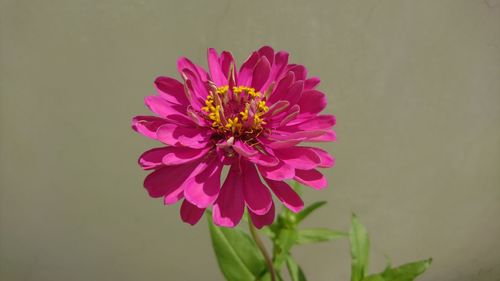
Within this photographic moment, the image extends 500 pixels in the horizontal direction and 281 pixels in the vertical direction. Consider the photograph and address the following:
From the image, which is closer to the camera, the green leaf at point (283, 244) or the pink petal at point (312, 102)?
the pink petal at point (312, 102)

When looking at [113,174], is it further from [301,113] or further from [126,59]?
[301,113]

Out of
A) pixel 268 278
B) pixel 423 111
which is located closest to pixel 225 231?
pixel 268 278

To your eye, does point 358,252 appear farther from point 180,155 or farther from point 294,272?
point 180,155

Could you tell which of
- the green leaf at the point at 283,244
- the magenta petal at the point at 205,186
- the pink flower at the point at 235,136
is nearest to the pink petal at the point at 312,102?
the pink flower at the point at 235,136

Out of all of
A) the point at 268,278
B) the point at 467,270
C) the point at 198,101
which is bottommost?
the point at 467,270

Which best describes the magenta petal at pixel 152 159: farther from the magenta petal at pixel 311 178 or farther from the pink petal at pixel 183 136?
the magenta petal at pixel 311 178

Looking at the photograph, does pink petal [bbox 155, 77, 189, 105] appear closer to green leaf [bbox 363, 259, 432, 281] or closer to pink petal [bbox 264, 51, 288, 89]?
pink petal [bbox 264, 51, 288, 89]

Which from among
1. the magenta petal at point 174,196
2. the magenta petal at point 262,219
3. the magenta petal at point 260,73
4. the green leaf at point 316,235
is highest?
the magenta petal at point 260,73

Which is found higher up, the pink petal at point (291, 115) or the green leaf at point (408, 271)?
the pink petal at point (291, 115)
